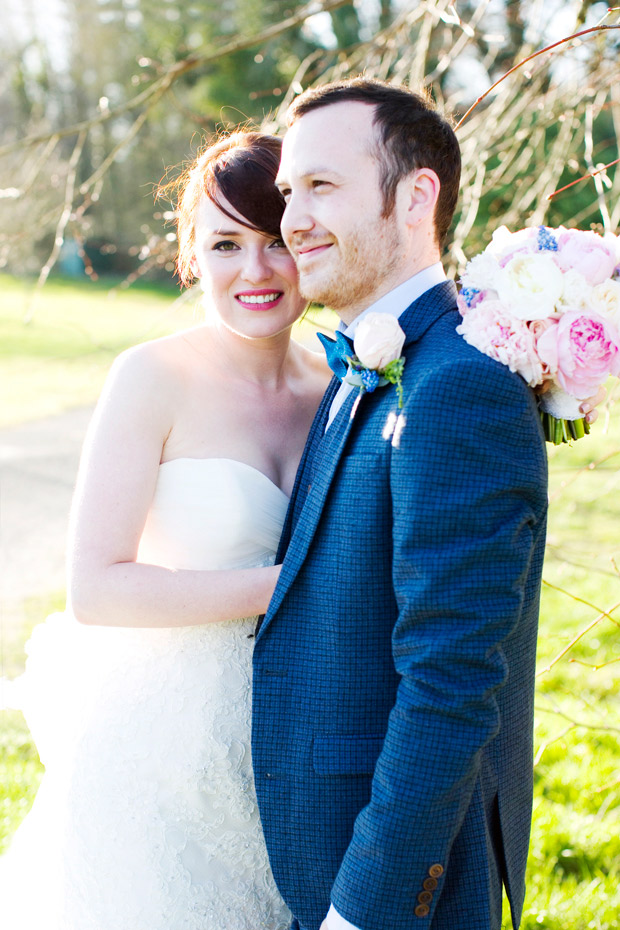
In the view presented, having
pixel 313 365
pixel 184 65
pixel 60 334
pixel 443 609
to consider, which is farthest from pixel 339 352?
pixel 60 334

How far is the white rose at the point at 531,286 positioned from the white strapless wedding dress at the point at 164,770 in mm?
935

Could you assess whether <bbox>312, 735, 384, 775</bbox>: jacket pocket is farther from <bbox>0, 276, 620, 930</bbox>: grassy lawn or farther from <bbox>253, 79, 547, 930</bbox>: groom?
<bbox>0, 276, 620, 930</bbox>: grassy lawn

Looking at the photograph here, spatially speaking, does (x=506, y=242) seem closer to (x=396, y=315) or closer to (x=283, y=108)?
(x=396, y=315)

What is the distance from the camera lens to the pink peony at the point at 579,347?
5.42ft

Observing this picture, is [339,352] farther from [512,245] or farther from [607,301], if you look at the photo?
[607,301]

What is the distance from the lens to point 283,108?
150 inches

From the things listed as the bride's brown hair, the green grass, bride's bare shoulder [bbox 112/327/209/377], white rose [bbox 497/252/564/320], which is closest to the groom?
white rose [bbox 497/252/564/320]

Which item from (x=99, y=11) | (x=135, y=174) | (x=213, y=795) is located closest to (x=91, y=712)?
(x=213, y=795)

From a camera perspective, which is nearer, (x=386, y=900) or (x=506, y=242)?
(x=386, y=900)

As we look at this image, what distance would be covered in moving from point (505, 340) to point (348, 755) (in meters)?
0.87

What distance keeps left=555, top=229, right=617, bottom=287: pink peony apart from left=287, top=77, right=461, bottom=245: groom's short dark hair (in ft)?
1.19

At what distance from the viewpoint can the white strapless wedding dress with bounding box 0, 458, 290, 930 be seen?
2.12m

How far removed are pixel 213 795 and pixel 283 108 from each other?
2.86 metres

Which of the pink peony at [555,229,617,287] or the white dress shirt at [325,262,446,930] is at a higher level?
the pink peony at [555,229,617,287]
